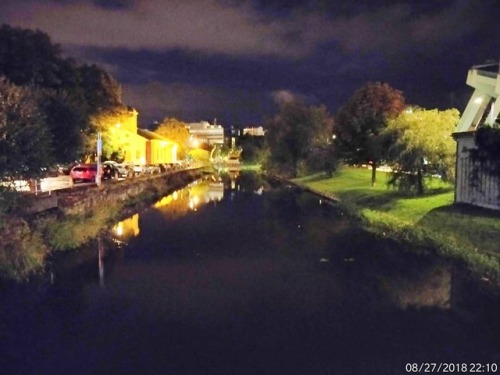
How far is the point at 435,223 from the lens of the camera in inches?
1065

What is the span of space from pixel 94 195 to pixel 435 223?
18.0 meters

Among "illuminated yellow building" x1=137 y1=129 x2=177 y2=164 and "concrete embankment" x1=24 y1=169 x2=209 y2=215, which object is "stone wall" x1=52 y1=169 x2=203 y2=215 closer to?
"concrete embankment" x1=24 y1=169 x2=209 y2=215

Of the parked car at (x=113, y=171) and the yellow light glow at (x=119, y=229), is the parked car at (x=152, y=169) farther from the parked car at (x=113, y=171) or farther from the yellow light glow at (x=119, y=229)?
the yellow light glow at (x=119, y=229)

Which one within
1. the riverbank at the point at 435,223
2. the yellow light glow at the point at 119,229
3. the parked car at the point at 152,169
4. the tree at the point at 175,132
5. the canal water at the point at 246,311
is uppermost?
the tree at the point at 175,132

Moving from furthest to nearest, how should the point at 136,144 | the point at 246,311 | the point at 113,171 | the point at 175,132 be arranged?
1. the point at 175,132
2. the point at 136,144
3. the point at 113,171
4. the point at 246,311

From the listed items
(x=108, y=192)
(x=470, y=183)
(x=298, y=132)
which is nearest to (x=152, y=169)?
(x=298, y=132)

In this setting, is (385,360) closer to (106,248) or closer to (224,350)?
(224,350)

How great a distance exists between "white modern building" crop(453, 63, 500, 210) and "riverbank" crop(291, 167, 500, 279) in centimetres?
65

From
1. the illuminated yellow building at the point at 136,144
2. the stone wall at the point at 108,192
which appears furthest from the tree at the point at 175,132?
the stone wall at the point at 108,192

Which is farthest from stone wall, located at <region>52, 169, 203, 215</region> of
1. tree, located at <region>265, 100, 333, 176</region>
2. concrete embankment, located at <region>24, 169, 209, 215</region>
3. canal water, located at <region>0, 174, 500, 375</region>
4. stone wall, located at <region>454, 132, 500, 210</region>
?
stone wall, located at <region>454, 132, 500, 210</region>

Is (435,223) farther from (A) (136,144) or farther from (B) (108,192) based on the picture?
(A) (136,144)

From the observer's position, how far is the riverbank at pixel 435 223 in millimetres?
20922

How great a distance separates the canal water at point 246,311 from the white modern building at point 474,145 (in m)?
5.07

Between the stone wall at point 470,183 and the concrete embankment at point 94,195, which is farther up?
the stone wall at point 470,183
